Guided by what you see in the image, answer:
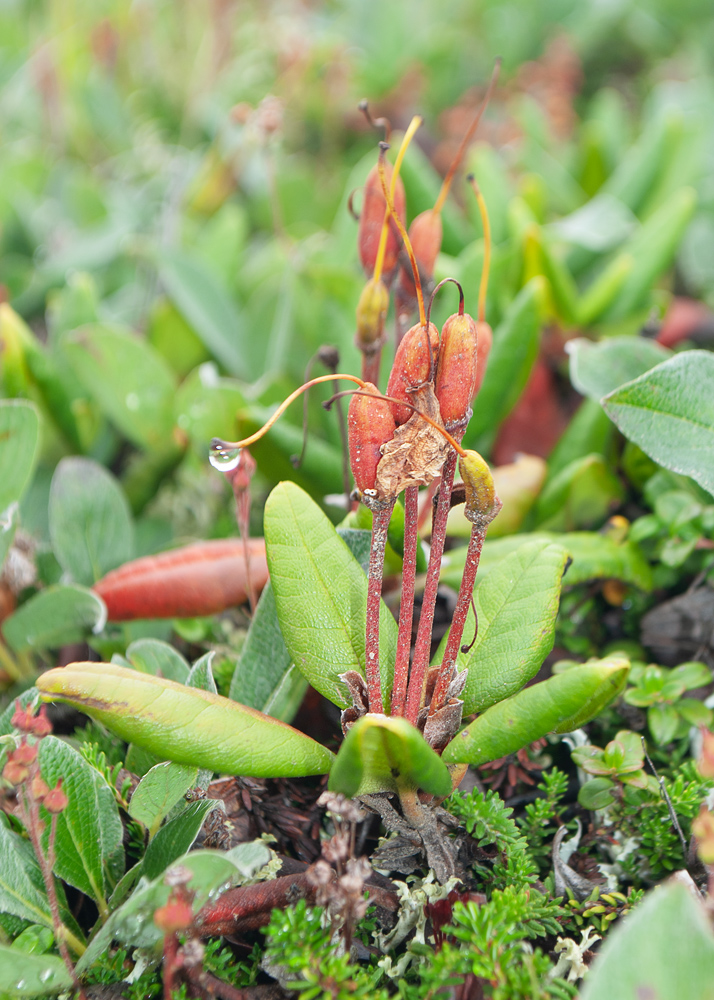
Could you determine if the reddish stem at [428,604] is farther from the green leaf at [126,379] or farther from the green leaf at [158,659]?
the green leaf at [126,379]

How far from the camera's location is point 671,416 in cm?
100

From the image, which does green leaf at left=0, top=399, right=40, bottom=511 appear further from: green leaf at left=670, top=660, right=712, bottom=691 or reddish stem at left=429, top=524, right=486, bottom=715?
green leaf at left=670, top=660, right=712, bottom=691

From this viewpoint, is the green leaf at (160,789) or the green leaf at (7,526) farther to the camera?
the green leaf at (7,526)

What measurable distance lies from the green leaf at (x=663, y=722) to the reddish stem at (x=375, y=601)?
371mm

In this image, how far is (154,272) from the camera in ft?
6.32

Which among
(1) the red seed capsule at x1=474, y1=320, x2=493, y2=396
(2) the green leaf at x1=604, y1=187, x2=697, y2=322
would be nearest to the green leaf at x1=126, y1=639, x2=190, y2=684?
(1) the red seed capsule at x1=474, y1=320, x2=493, y2=396

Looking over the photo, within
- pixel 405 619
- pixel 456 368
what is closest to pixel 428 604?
pixel 405 619

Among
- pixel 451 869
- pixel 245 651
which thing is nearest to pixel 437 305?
pixel 245 651

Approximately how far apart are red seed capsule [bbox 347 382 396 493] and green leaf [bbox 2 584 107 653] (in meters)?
0.46

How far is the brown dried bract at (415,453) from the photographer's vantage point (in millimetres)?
766

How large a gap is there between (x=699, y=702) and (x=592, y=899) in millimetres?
292

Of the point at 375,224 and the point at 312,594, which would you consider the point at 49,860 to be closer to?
the point at 312,594

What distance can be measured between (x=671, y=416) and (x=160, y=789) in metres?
0.73

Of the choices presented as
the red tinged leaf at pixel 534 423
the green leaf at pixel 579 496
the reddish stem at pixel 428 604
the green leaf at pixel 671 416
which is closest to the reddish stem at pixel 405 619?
the reddish stem at pixel 428 604
